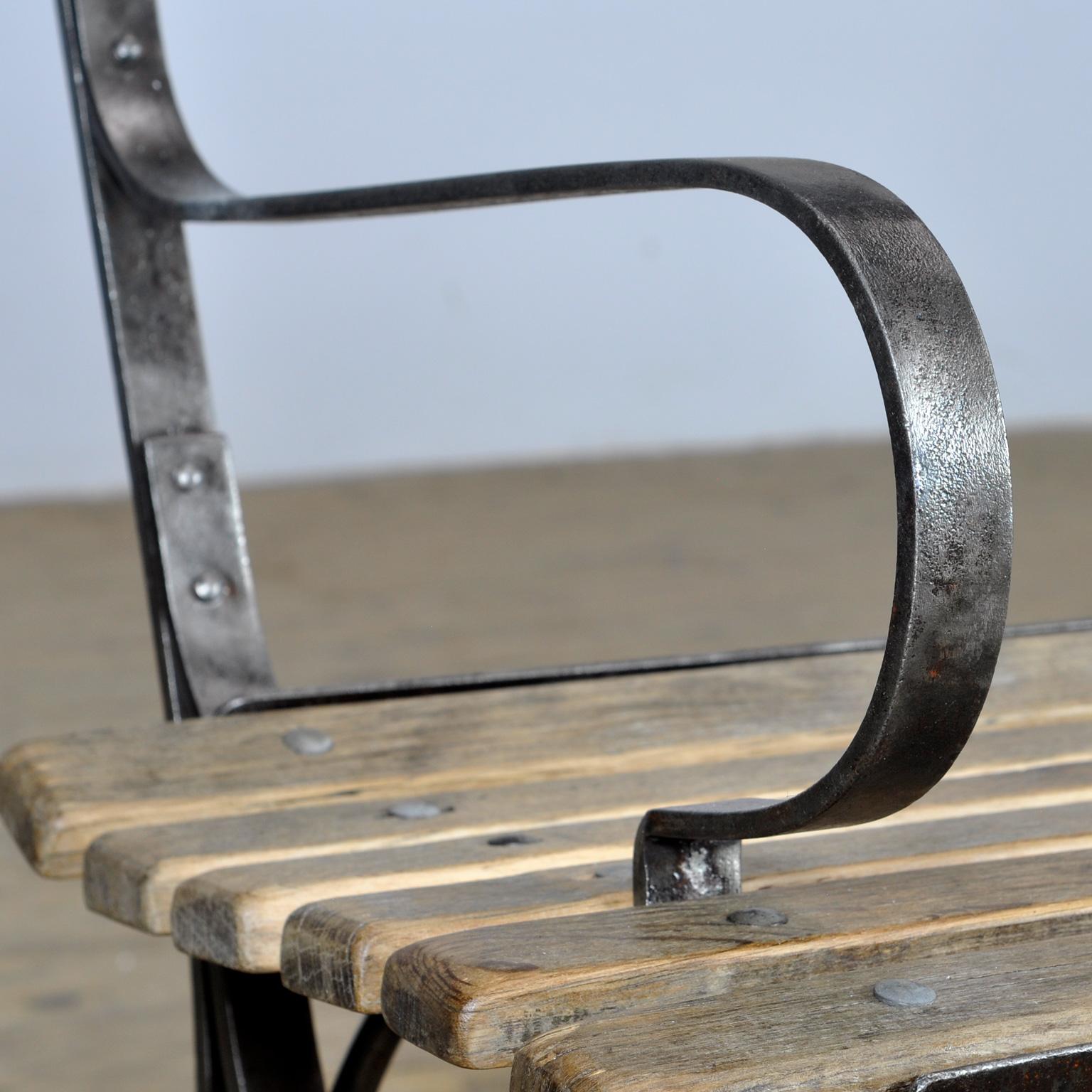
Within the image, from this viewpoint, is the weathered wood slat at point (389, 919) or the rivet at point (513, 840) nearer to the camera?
the weathered wood slat at point (389, 919)

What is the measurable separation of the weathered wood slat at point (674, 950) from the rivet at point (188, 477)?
438 mm

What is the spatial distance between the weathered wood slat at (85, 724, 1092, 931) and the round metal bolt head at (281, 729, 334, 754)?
0.06 meters

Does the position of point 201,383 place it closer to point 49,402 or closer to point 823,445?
point 49,402

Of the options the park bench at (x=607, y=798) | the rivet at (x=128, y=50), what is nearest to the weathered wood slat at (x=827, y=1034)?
the park bench at (x=607, y=798)

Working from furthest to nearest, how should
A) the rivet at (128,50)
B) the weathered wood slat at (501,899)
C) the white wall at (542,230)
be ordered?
1. the white wall at (542,230)
2. the rivet at (128,50)
3. the weathered wood slat at (501,899)

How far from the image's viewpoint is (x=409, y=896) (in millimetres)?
505

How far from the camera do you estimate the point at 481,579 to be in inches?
160

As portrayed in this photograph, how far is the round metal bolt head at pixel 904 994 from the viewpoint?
41 centimetres

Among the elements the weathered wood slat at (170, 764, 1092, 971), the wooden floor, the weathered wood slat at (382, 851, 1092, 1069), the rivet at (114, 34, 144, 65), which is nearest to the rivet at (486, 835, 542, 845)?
the weathered wood slat at (170, 764, 1092, 971)

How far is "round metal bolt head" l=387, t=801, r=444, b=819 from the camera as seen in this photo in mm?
613

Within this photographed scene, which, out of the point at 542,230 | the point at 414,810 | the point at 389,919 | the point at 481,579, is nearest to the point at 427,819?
the point at 414,810

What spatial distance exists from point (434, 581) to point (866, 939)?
11.9 feet

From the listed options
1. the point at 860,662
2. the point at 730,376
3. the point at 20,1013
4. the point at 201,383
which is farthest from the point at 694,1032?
the point at 730,376

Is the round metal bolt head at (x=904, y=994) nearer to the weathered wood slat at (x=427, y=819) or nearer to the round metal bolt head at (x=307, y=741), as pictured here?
the weathered wood slat at (x=427, y=819)
